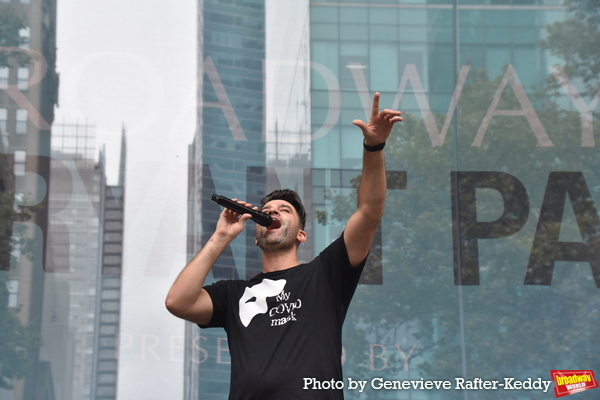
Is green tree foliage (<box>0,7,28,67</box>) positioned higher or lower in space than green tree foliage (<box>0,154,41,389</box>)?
higher

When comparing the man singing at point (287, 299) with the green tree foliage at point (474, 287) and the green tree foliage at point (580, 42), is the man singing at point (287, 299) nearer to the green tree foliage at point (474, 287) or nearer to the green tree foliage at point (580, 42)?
the green tree foliage at point (474, 287)

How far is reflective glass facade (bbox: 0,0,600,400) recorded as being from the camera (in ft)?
9.33

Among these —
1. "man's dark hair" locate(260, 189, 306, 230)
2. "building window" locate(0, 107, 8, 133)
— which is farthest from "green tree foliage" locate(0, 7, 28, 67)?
"man's dark hair" locate(260, 189, 306, 230)

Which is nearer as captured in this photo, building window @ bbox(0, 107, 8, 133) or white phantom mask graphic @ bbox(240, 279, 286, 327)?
white phantom mask graphic @ bbox(240, 279, 286, 327)

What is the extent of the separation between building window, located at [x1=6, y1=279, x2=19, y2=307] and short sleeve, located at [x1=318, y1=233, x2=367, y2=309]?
1.62 m

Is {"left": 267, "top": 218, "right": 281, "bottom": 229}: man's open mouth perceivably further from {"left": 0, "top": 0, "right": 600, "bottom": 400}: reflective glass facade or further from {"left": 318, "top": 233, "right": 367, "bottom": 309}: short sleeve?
{"left": 0, "top": 0, "right": 600, "bottom": 400}: reflective glass facade

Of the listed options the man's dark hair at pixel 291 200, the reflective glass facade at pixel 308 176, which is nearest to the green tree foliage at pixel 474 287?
the reflective glass facade at pixel 308 176

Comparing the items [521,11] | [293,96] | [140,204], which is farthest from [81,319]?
[521,11]

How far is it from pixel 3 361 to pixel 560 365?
2.20 meters

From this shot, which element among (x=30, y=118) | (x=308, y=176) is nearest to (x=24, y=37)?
(x=30, y=118)

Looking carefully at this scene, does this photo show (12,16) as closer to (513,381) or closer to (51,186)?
(51,186)

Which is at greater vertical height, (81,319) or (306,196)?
(306,196)

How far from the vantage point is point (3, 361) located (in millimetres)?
2748

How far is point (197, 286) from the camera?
166cm
